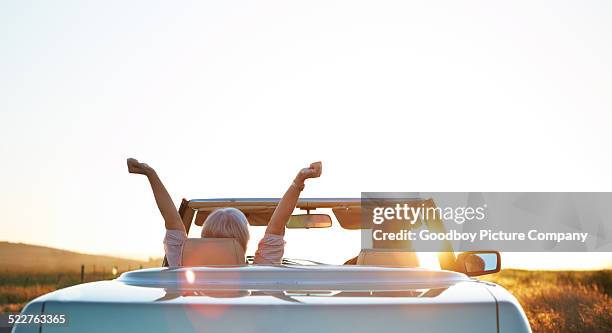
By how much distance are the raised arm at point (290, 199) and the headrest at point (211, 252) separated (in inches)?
30.0

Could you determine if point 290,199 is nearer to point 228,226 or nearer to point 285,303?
point 228,226

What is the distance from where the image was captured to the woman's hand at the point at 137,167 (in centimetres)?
603

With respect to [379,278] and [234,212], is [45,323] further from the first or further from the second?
[234,212]

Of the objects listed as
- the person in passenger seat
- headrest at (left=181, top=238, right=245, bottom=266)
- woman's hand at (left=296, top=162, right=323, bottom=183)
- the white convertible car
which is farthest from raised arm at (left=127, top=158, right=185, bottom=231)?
the white convertible car

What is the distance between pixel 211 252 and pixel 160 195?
4.42 ft

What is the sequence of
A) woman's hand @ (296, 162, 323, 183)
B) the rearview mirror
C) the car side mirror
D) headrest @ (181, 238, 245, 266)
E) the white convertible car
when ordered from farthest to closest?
the rearview mirror
the car side mirror
woman's hand @ (296, 162, 323, 183)
headrest @ (181, 238, 245, 266)
the white convertible car

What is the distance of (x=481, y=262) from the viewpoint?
21.6ft

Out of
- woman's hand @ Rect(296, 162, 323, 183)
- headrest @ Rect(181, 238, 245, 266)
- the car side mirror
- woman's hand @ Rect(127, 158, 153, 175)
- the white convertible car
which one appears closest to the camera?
the white convertible car

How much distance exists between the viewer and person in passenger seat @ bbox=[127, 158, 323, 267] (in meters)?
5.69

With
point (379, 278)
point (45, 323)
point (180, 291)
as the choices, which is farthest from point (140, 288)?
point (379, 278)

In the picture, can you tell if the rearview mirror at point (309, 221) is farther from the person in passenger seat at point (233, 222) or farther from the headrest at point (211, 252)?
the headrest at point (211, 252)

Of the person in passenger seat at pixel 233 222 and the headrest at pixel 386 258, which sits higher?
the person in passenger seat at pixel 233 222

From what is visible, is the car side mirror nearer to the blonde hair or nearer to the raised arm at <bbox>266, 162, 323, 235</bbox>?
the raised arm at <bbox>266, 162, 323, 235</bbox>

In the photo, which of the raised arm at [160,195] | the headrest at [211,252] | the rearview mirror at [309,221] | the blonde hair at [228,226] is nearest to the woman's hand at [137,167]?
the raised arm at [160,195]
